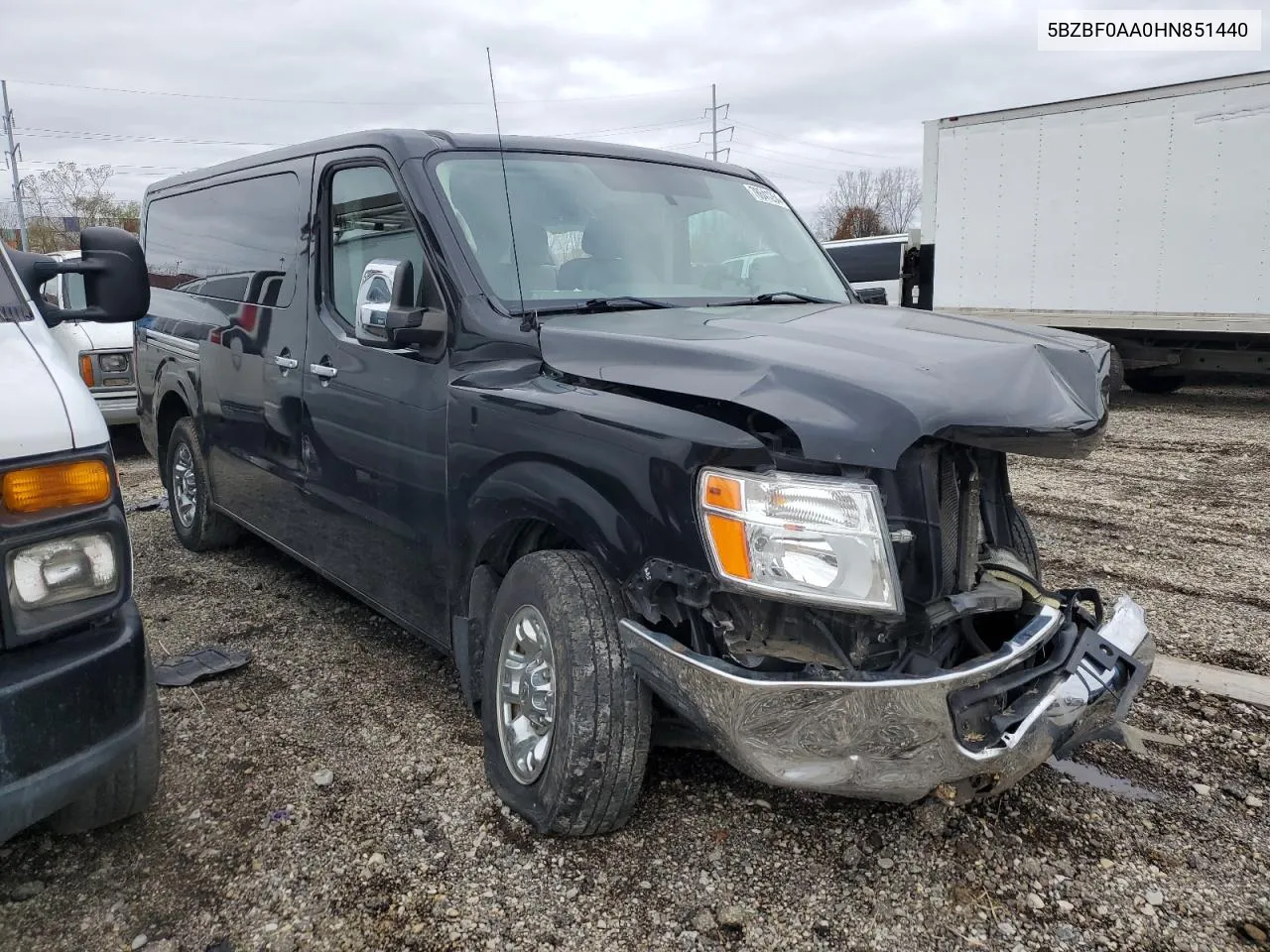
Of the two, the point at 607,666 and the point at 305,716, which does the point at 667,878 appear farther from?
the point at 305,716

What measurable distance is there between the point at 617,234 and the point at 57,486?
193cm

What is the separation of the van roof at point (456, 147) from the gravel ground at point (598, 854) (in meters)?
1.98

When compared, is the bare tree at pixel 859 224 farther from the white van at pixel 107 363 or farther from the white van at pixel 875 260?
the white van at pixel 107 363

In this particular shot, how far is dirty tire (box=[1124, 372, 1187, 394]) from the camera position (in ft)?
39.2

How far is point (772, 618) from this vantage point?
218 centimetres

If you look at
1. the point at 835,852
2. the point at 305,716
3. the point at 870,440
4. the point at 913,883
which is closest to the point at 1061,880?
the point at 913,883

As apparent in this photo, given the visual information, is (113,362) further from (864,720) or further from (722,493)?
(864,720)

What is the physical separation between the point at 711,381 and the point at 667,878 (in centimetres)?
129

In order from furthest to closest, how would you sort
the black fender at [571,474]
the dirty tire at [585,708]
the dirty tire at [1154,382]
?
the dirty tire at [1154,382] → the dirty tire at [585,708] → the black fender at [571,474]

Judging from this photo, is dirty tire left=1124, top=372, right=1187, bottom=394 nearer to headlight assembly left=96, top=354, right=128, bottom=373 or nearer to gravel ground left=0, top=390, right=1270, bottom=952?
gravel ground left=0, top=390, right=1270, bottom=952

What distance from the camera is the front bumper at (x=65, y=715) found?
1.94m

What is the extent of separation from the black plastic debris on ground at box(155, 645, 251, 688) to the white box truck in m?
10.3

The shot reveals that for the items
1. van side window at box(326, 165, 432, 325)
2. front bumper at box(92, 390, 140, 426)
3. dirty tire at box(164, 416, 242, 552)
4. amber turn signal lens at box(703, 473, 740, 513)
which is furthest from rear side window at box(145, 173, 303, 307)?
front bumper at box(92, 390, 140, 426)

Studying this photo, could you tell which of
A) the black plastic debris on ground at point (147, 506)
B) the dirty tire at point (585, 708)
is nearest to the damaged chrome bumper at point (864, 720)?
the dirty tire at point (585, 708)
